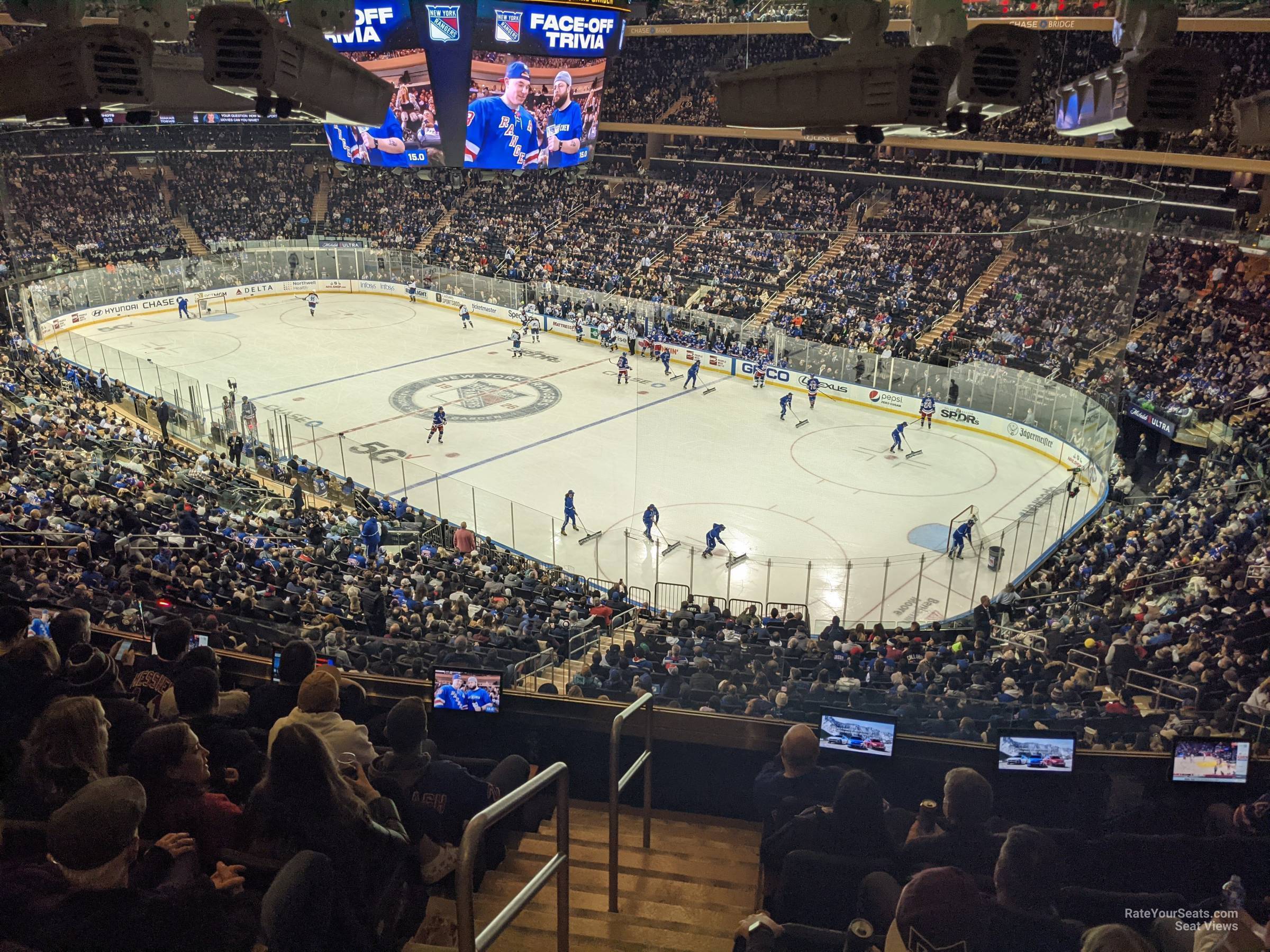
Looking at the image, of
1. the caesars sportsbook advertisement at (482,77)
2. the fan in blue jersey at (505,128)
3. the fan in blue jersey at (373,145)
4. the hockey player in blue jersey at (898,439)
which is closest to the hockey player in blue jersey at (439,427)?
the caesars sportsbook advertisement at (482,77)

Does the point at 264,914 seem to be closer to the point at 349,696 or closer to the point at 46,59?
the point at 349,696

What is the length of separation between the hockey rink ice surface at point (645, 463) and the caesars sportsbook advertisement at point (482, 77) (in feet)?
25.3

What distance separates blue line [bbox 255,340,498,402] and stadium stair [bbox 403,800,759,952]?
1123 inches

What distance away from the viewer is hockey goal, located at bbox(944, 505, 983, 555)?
2081cm

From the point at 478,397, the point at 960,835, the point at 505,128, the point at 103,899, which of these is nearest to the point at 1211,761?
the point at 960,835

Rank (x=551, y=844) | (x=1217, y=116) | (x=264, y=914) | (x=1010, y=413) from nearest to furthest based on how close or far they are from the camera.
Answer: (x=264, y=914) < (x=551, y=844) < (x=1010, y=413) < (x=1217, y=116)

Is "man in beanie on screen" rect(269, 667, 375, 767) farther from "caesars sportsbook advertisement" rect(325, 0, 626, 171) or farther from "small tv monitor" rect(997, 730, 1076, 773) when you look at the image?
"caesars sportsbook advertisement" rect(325, 0, 626, 171)

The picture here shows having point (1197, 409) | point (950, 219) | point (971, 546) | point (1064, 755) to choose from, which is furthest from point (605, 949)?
point (950, 219)

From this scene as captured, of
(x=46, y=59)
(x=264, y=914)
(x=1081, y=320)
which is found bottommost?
(x=1081, y=320)

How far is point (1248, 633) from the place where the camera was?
12.6 metres

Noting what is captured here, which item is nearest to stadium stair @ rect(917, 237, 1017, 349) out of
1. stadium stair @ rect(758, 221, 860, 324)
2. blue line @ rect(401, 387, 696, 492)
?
stadium stair @ rect(758, 221, 860, 324)

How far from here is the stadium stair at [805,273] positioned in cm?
3731

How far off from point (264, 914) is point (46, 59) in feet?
20.6

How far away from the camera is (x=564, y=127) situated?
116 feet
